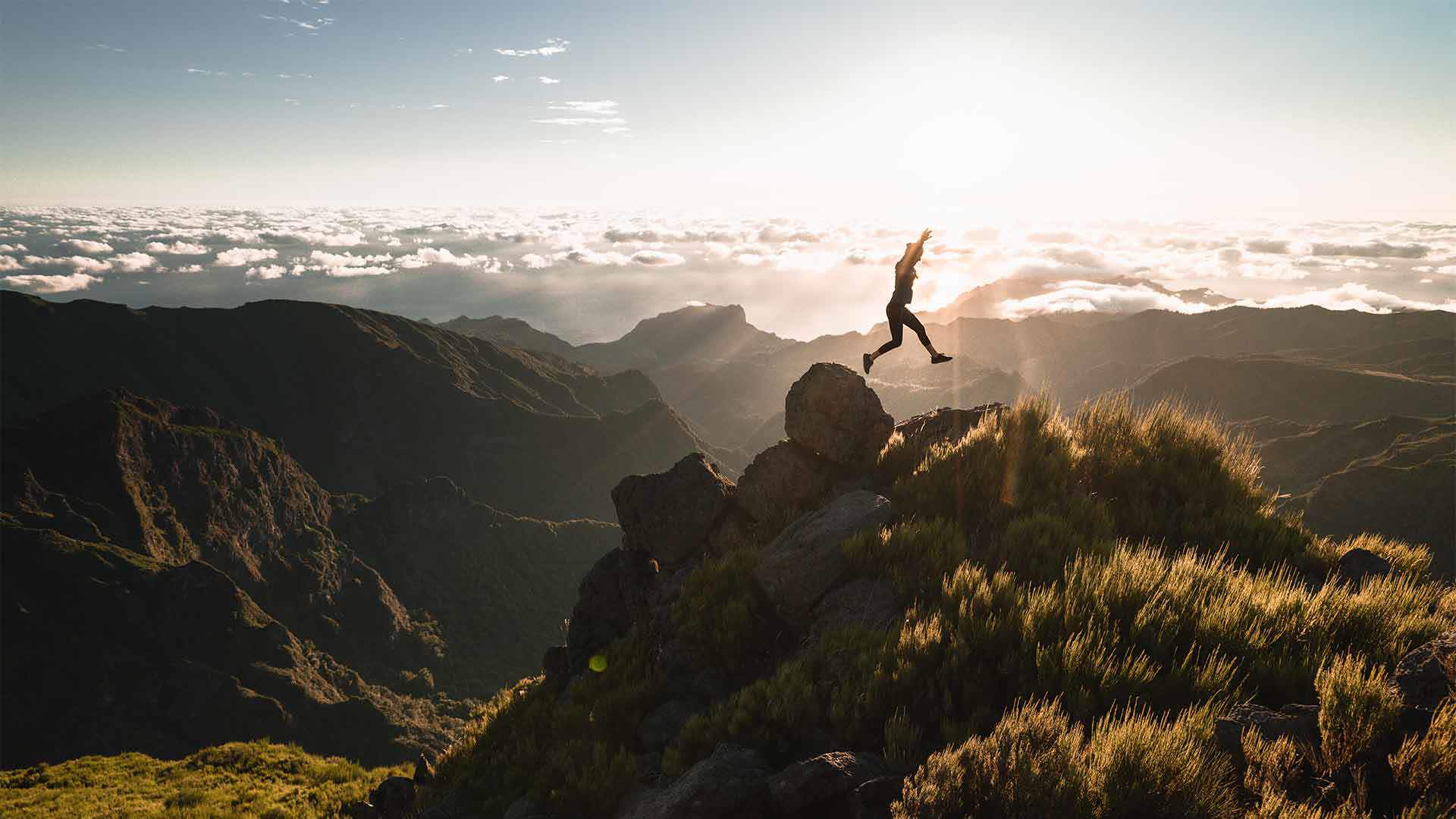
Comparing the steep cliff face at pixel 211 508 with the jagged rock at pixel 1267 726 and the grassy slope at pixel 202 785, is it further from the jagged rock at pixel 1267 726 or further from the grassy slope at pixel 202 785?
the jagged rock at pixel 1267 726

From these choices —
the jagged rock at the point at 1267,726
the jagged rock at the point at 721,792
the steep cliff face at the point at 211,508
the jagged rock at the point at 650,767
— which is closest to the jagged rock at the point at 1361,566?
the jagged rock at the point at 1267,726

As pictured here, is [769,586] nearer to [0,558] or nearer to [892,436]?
[892,436]

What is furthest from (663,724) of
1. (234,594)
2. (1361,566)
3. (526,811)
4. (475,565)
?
(475,565)

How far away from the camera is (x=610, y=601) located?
47.0 feet

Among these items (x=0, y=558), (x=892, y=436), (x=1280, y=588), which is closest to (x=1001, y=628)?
(x=1280, y=588)

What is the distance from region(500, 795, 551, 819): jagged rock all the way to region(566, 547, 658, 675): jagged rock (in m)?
4.85

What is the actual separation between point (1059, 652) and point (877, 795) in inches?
81.3

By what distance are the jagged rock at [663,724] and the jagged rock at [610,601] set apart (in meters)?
4.43

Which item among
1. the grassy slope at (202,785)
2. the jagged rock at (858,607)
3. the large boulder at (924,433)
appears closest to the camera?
the jagged rock at (858,607)

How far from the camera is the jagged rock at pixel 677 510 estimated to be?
44.7 ft

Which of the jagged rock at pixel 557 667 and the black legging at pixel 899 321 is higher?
the black legging at pixel 899 321

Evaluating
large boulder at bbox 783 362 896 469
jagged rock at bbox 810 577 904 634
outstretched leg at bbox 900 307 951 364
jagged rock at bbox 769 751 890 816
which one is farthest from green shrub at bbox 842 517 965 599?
large boulder at bbox 783 362 896 469

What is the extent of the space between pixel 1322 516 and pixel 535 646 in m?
147

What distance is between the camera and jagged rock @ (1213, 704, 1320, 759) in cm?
441
